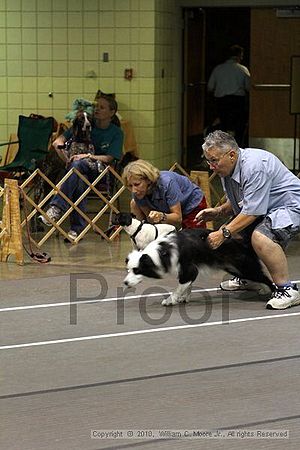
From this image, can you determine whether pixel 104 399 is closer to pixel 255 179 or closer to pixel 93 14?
pixel 255 179

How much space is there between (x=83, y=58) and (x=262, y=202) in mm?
5538

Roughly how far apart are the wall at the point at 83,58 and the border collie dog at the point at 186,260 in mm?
4907

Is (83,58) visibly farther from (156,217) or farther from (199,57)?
(156,217)

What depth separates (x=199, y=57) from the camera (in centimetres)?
1420

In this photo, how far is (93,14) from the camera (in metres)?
11.3

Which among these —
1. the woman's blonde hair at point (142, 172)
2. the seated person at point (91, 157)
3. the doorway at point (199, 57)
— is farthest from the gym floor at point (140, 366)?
the doorway at point (199, 57)

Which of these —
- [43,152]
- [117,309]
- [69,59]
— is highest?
[69,59]

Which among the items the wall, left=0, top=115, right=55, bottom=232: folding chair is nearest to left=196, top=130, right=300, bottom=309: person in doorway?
left=0, top=115, right=55, bottom=232: folding chair

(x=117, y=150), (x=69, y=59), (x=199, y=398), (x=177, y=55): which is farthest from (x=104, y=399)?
(x=177, y=55)

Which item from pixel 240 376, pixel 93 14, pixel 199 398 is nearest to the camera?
pixel 199 398

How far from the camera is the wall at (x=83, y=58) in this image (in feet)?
36.9

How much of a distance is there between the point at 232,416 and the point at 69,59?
7542 mm

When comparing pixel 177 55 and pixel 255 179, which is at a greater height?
pixel 177 55

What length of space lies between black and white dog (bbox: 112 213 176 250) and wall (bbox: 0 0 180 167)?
15.4 feet
